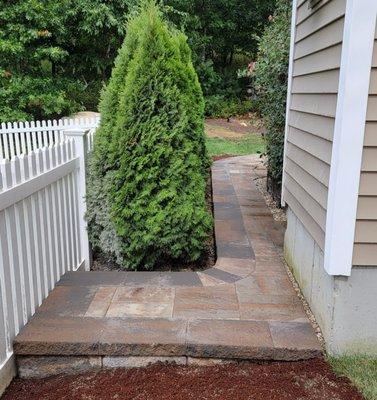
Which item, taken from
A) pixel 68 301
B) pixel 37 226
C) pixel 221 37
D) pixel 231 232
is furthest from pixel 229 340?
pixel 221 37

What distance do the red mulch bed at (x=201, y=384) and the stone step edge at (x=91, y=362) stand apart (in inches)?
1.1

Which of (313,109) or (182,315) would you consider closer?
(182,315)

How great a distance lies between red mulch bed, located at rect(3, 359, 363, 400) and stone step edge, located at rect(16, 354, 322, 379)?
28 mm

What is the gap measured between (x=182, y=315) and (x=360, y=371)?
1.00 m

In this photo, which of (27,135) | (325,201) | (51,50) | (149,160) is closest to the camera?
(325,201)

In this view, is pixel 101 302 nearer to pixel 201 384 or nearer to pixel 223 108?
pixel 201 384

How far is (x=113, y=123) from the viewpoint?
3508 millimetres

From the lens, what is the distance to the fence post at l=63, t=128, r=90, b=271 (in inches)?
136

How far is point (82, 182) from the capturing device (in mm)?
3617

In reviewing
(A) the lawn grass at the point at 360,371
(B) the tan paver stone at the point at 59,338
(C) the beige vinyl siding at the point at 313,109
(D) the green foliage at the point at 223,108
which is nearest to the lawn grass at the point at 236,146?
(D) the green foliage at the point at 223,108

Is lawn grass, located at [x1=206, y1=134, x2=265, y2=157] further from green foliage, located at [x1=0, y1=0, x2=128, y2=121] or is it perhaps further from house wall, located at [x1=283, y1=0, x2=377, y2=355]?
house wall, located at [x1=283, y1=0, x2=377, y2=355]

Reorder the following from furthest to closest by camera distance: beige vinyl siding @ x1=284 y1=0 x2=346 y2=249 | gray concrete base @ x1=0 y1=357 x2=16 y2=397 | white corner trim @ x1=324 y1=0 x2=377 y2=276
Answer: beige vinyl siding @ x1=284 y1=0 x2=346 y2=249
gray concrete base @ x1=0 y1=357 x2=16 y2=397
white corner trim @ x1=324 y1=0 x2=377 y2=276

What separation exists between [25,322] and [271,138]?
3594 mm

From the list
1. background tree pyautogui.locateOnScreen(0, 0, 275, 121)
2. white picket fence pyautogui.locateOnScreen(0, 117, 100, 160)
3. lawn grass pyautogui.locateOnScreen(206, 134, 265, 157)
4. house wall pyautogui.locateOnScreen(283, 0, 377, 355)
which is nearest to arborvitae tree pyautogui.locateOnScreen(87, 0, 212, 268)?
house wall pyautogui.locateOnScreen(283, 0, 377, 355)
